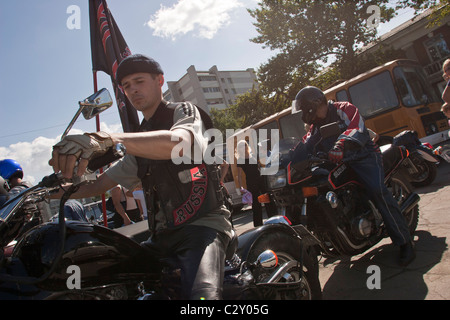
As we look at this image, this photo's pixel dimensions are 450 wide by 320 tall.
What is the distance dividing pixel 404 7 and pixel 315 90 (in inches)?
717

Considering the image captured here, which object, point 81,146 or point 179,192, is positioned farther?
point 179,192

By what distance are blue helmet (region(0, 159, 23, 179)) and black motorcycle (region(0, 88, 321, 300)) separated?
1.91m

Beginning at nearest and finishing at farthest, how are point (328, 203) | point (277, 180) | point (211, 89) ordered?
1. point (328, 203)
2. point (277, 180)
3. point (211, 89)

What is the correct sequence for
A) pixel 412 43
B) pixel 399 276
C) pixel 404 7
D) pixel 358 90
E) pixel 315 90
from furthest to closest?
pixel 412 43
pixel 404 7
pixel 358 90
pixel 315 90
pixel 399 276

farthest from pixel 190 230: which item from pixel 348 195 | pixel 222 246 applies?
pixel 348 195

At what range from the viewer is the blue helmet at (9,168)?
3.04 m

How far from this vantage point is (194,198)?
64.4 inches

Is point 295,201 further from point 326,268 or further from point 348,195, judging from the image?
point 326,268

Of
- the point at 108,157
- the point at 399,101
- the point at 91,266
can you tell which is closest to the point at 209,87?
the point at 399,101

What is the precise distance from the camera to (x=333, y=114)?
3443mm

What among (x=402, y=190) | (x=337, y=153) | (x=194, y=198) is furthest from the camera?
(x=402, y=190)

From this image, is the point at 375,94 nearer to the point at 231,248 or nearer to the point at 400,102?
the point at 400,102

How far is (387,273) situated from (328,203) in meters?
0.81

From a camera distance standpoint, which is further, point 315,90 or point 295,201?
point 315,90
